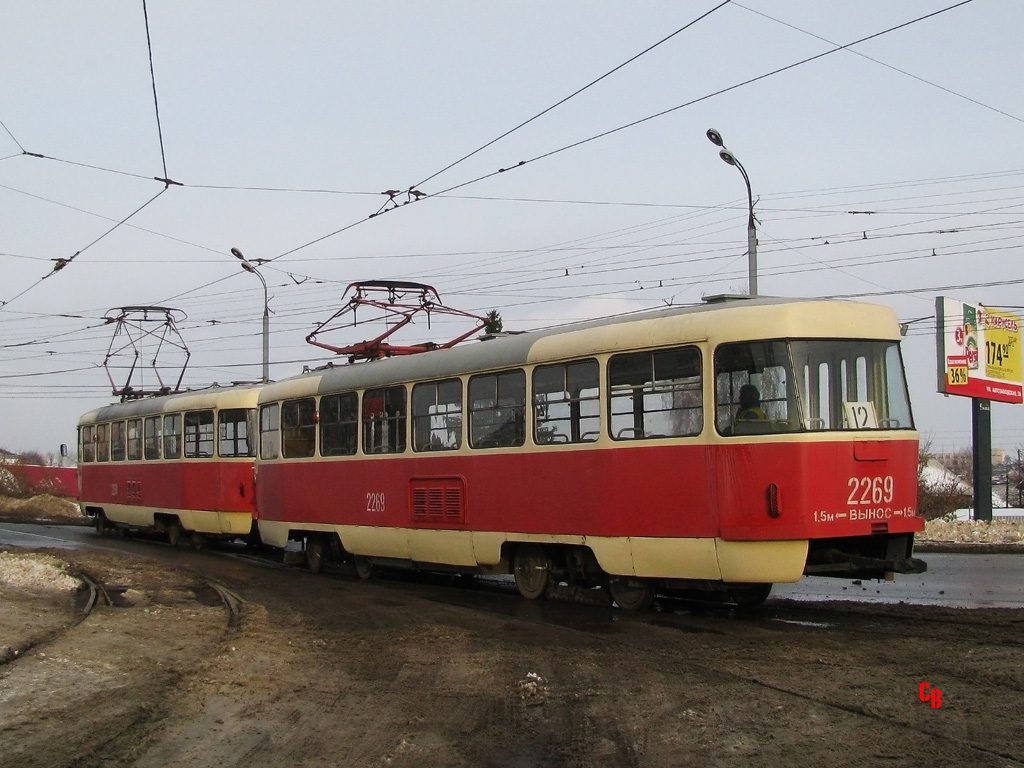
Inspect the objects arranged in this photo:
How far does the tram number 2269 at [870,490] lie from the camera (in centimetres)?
1005

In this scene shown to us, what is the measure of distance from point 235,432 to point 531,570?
10.3m

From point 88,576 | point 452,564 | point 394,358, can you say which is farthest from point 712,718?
point 88,576

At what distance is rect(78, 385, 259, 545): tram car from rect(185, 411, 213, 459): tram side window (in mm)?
20

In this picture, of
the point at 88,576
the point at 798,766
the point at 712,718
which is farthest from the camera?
the point at 88,576

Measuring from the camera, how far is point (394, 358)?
15289mm

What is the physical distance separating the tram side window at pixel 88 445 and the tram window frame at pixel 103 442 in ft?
1.09

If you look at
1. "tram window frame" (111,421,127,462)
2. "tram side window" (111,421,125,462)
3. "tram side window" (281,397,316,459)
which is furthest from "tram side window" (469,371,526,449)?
"tram side window" (111,421,125,462)

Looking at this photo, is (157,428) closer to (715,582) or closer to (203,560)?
(203,560)

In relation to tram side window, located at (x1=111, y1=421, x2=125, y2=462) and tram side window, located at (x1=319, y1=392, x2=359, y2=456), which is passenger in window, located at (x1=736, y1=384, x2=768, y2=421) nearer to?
tram side window, located at (x1=319, y1=392, x2=359, y2=456)

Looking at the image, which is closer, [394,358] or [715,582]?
[715,582]

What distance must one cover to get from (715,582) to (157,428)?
Result: 1694 centimetres

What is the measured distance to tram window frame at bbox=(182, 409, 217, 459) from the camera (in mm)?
22141

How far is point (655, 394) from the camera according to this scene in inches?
429

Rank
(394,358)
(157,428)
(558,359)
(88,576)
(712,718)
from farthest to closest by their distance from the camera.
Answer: (157,428), (88,576), (394,358), (558,359), (712,718)
